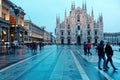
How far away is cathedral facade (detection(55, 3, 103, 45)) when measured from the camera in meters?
147

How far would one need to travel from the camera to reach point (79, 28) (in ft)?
493

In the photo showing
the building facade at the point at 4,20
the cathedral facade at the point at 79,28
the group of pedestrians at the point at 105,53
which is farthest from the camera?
the cathedral facade at the point at 79,28

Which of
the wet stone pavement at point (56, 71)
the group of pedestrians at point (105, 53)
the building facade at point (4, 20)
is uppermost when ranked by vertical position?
the building facade at point (4, 20)

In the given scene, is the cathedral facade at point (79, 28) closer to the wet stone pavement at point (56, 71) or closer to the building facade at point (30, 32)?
the building facade at point (30, 32)

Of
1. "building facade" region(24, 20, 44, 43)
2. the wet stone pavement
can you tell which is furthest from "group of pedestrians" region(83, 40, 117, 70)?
"building facade" region(24, 20, 44, 43)

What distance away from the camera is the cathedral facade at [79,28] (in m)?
147

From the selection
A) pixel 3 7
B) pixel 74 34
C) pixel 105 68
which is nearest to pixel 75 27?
pixel 74 34

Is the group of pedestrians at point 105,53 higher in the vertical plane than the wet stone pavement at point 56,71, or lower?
higher

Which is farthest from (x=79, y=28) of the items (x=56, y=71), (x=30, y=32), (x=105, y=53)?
(x=56, y=71)

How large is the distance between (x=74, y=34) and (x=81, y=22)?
7.68 metres

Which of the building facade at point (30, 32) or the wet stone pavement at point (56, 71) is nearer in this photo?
the wet stone pavement at point (56, 71)

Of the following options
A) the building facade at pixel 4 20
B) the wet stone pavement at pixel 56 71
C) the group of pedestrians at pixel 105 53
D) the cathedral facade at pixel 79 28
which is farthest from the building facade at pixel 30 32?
the group of pedestrians at pixel 105 53

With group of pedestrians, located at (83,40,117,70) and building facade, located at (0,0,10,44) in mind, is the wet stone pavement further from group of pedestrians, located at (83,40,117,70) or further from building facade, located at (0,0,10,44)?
building facade, located at (0,0,10,44)

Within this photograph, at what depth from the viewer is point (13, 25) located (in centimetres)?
7512
